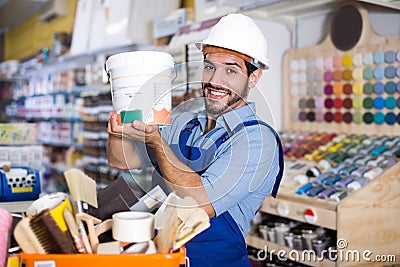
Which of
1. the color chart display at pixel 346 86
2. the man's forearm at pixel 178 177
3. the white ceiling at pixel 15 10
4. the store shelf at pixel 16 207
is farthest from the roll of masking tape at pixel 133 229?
the white ceiling at pixel 15 10

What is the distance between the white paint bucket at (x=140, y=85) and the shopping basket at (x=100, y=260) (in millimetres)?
405

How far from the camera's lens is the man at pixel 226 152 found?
136 centimetres

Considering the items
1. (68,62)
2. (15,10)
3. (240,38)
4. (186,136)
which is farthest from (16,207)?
(15,10)

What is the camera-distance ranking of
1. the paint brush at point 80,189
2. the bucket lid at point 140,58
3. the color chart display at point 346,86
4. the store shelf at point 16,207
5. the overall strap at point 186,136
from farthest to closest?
the color chart display at point 346,86 < the store shelf at point 16,207 < the overall strap at point 186,136 < the bucket lid at point 140,58 < the paint brush at point 80,189

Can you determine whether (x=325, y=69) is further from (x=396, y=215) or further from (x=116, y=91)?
(x=116, y=91)

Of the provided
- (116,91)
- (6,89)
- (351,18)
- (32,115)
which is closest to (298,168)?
(351,18)

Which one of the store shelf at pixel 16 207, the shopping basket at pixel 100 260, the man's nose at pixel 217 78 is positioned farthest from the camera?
the store shelf at pixel 16 207

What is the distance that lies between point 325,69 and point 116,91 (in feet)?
5.73

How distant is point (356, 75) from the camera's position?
260 centimetres

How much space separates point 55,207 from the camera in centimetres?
105

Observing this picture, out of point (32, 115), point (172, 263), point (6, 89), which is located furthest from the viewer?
point (6, 89)

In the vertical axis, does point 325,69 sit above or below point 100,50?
below

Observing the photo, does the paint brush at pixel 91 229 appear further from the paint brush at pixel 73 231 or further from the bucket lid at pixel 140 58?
the bucket lid at pixel 140 58

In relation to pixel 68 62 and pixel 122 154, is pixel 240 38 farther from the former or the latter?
pixel 68 62
